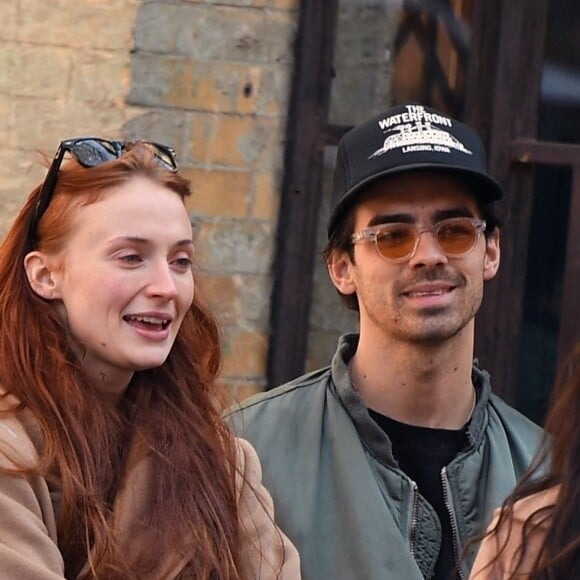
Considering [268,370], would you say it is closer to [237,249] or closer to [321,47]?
[237,249]

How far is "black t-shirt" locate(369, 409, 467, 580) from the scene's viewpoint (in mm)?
3150

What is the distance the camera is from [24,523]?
256cm

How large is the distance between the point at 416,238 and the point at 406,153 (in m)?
0.19

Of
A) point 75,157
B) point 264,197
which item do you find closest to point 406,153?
point 75,157

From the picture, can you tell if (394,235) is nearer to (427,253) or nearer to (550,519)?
(427,253)

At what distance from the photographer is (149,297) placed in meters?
2.85

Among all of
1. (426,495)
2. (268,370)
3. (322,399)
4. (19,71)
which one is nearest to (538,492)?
(426,495)

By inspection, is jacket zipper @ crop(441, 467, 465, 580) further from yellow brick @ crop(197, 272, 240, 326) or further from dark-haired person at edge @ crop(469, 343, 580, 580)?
yellow brick @ crop(197, 272, 240, 326)

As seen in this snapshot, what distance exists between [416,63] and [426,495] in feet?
7.37

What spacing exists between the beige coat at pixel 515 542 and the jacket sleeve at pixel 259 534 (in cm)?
57

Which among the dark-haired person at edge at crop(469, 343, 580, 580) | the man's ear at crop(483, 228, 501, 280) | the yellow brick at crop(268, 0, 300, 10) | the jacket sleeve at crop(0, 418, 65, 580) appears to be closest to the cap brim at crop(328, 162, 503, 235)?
the man's ear at crop(483, 228, 501, 280)

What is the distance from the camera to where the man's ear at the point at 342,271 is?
3.43 m

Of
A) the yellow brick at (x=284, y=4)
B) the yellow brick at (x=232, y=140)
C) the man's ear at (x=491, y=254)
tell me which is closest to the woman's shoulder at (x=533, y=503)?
the man's ear at (x=491, y=254)

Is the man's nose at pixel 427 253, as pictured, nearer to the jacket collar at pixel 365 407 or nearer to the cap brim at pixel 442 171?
the cap brim at pixel 442 171
